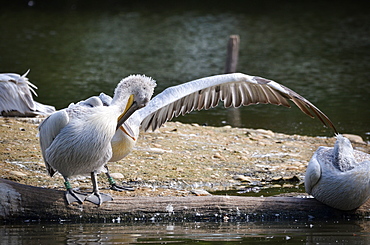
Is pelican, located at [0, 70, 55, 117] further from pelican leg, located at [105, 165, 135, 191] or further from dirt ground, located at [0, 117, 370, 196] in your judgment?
pelican leg, located at [105, 165, 135, 191]

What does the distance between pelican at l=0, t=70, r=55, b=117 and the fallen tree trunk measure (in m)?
3.70

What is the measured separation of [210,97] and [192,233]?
2028 mm

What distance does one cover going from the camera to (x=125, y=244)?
4.25 metres

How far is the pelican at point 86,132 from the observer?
467 centimetres

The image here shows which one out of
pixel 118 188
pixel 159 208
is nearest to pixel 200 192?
pixel 118 188

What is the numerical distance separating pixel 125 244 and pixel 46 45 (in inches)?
663

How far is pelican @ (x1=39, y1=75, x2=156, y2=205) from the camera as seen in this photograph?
467 cm

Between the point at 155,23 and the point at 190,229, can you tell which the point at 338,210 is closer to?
the point at 190,229

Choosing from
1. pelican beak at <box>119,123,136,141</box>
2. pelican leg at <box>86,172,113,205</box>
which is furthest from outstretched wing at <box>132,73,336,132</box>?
pelican leg at <box>86,172,113,205</box>

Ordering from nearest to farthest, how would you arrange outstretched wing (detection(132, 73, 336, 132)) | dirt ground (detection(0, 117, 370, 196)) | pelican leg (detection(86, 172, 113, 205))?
pelican leg (detection(86, 172, 113, 205)) < outstretched wing (detection(132, 73, 336, 132)) < dirt ground (detection(0, 117, 370, 196))

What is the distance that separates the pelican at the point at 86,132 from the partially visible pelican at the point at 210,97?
640 mm

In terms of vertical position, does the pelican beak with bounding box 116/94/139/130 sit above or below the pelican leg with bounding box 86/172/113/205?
above

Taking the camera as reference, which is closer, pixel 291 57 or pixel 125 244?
pixel 125 244

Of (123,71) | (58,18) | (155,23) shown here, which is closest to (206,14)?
(155,23)
